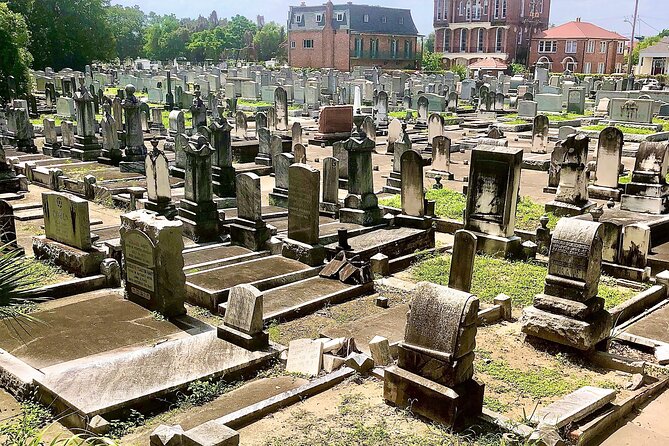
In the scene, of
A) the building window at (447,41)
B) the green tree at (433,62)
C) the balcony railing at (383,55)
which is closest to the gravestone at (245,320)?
the balcony railing at (383,55)

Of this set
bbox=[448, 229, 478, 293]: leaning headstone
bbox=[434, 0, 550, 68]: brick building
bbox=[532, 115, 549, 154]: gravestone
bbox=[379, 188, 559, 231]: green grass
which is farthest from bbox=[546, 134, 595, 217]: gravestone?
bbox=[434, 0, 550, 68]: brick building

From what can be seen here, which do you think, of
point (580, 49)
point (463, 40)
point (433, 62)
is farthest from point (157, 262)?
point (463, 40)

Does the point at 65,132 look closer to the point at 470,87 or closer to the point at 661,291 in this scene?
Result: the point at 661,291

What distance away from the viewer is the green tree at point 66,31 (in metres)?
48.2

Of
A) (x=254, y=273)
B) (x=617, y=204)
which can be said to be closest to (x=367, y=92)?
(x=617, y=204)

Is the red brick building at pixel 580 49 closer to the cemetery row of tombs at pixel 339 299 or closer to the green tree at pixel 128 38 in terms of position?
the green tree at pixel 128 38

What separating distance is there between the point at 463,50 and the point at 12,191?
2640 inches

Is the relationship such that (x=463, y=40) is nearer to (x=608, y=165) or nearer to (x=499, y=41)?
(x=499, y=41)

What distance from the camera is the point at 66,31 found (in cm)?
5025

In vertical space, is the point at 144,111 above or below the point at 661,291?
above

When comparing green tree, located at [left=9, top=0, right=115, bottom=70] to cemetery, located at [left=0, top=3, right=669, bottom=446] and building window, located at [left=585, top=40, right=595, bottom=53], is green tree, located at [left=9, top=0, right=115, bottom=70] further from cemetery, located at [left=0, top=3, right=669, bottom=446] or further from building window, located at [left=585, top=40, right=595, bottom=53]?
building window, located at [left=585, top=40, right=595, bottom=53]

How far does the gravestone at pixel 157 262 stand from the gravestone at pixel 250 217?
289 cm

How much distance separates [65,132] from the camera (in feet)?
68.2

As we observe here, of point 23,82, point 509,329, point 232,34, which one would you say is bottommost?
point 509,329
